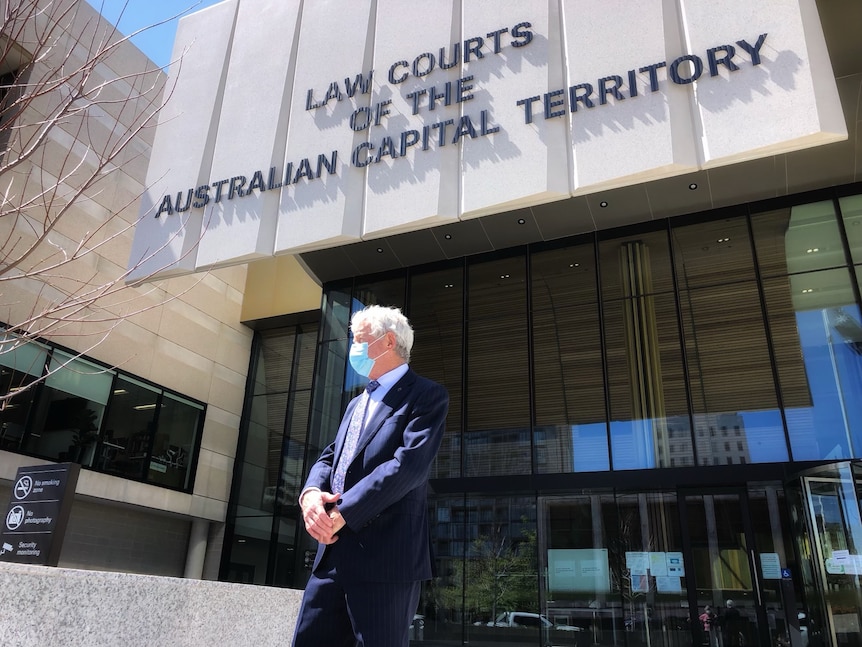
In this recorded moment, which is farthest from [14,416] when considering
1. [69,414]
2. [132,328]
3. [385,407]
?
[385,407]

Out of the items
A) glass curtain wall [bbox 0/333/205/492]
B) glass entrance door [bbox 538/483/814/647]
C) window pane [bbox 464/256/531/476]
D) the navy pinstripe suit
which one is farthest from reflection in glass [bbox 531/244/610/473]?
the navy pinstripe suit

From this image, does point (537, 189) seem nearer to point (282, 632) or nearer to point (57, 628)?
point (282, 632)

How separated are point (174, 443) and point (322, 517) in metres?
14.4

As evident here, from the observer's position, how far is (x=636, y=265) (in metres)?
12.6

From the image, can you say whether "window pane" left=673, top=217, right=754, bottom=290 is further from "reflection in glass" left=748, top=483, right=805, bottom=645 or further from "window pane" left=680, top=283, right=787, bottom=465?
"reflection in glass" left=748, top=483, right=805, bottom=645

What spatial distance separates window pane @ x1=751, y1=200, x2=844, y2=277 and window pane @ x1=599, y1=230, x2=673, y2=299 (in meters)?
1.67

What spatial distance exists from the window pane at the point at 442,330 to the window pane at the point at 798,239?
5.91 meters

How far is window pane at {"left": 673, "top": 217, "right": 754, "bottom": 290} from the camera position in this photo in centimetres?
1188

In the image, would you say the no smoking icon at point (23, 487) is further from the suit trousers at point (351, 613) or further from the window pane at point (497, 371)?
the window pane at point (497, 371)

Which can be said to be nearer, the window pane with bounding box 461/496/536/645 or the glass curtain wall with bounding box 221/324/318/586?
the window pane with bounding box 461/496/536/645

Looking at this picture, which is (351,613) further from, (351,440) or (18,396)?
(18,396)

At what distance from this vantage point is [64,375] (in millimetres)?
12914

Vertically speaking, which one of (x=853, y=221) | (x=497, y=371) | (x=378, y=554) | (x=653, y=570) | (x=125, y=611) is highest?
(x=853, y=221)

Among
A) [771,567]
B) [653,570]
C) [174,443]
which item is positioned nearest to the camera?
[771,567]
